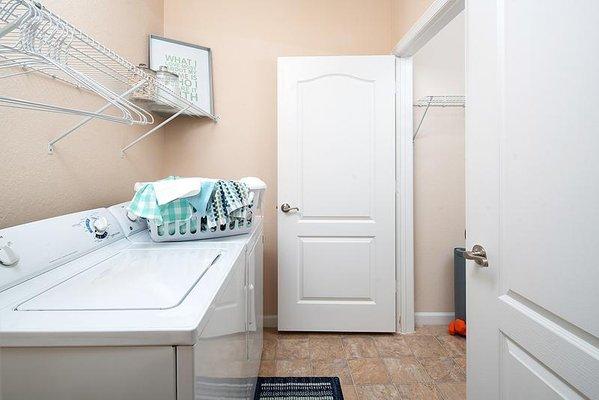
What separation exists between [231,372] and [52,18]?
3.27 ft

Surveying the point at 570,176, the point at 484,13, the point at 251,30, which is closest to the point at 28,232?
the point at 570,176

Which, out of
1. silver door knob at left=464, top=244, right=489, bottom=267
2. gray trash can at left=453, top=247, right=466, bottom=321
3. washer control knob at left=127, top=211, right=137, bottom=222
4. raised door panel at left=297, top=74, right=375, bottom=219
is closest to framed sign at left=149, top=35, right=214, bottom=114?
raised door panel at left=297, top=74, right=375, bottom=219

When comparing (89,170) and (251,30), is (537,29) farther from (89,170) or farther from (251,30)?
(251,30)

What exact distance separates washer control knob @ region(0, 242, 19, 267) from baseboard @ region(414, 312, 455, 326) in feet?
8.04

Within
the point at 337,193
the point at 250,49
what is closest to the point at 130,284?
the point at 337,193

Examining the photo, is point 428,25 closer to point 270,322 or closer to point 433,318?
point 433,318

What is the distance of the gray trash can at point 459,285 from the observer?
2.29 metres

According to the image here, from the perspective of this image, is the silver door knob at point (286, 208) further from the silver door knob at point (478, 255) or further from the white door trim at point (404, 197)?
the silver door knob at point (478, 255)

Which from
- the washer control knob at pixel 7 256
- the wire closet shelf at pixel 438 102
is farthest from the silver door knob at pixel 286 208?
the washer control knob at pixel 7 256

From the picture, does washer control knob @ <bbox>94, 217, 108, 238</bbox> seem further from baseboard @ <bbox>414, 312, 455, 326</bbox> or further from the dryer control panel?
baseboard @ <bbox>414, 312, 455, 326</bbox>

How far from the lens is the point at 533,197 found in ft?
2.55

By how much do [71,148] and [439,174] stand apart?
7.62 ft

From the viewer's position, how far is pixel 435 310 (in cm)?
247

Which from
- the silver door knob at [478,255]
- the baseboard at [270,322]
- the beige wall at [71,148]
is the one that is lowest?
the baseboard at [270,322]
